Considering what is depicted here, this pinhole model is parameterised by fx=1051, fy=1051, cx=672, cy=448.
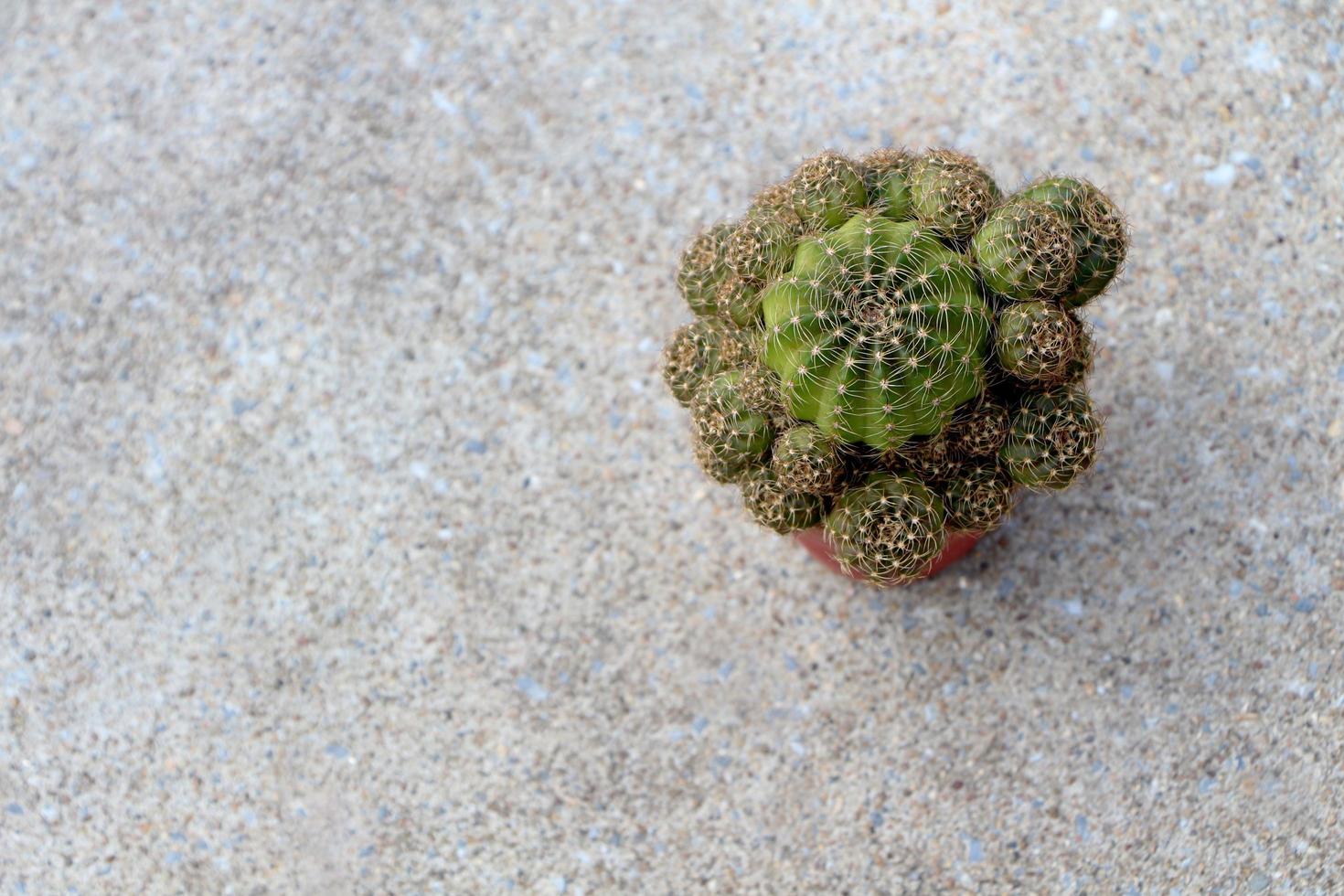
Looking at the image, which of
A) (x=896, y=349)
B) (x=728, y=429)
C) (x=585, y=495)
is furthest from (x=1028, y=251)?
(x=585, y=495)

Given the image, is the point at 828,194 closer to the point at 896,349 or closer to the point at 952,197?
the point at 952,197

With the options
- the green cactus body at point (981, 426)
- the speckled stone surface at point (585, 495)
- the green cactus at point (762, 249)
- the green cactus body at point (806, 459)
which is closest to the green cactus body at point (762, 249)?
the green cactus at point (762, 249)

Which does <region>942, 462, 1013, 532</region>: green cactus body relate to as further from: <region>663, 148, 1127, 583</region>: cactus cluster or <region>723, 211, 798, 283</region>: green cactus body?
<region>723, 211, 798, 283</region>: green cactus body

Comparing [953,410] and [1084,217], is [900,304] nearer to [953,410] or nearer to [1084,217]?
[953,410]

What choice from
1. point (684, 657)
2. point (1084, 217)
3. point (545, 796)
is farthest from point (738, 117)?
point (545, 796)

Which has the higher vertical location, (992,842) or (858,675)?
(858,675)

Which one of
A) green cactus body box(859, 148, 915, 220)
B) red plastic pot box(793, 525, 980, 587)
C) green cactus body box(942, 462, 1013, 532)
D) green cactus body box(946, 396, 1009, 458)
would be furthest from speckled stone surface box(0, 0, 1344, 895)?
green cactus body box(859, 148, 915, 220)

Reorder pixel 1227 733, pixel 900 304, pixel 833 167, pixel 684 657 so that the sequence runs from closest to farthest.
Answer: pixel 900 304
pixel 833 167
pixel 1227 733
pixel 684 657
